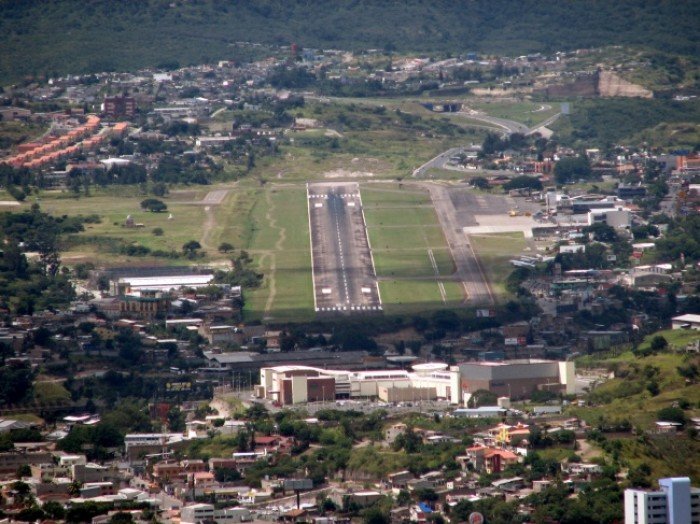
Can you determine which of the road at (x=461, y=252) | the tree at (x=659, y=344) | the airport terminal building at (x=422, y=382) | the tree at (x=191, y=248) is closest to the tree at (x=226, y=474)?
the airport terminal building at (x=422, y=382)

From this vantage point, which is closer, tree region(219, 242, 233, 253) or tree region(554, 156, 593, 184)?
tree region(219, 242, 233, 253)

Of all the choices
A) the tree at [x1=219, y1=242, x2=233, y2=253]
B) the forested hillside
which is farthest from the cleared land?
the forested hillside

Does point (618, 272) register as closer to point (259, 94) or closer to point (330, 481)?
point (330, 481)

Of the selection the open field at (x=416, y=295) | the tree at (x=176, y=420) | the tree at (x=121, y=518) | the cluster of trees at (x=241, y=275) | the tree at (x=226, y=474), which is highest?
the cluster of trees at (x=241, y=275)

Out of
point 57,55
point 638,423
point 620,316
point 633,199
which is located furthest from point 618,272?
point 57,55

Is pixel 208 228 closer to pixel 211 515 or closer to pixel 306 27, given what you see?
pixel 211 515

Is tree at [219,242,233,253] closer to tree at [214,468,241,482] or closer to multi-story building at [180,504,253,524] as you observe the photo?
tree at [214,468,241,482]

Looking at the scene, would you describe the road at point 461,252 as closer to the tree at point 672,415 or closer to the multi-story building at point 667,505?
the tree at point 672,415
